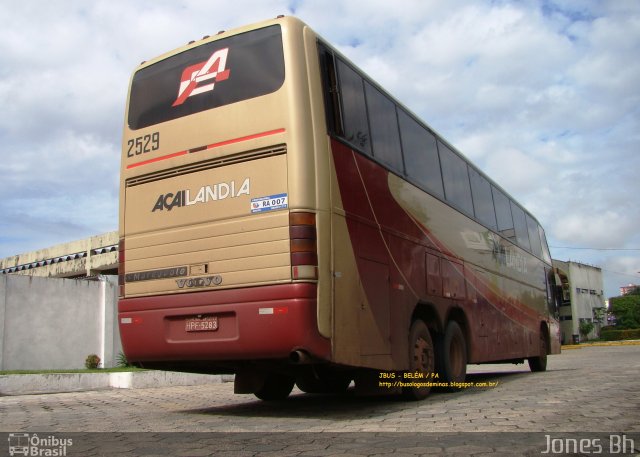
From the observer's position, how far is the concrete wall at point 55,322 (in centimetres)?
1694

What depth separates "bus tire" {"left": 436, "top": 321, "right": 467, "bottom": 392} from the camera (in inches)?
341

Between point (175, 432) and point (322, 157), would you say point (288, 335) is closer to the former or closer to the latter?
point (175, 432)

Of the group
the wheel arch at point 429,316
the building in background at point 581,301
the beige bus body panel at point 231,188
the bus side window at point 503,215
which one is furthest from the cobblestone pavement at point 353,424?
the building in background at point 581,301

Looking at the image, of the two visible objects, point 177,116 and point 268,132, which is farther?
point 177,116

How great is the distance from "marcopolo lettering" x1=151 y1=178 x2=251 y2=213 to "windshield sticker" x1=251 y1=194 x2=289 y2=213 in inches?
6.9

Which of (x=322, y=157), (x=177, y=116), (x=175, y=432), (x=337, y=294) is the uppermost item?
(x=177, y=116)

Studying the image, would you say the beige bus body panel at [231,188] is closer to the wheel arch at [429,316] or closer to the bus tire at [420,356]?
the bus tire at [420,356]

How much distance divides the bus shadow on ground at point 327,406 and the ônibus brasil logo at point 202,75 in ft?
12.3

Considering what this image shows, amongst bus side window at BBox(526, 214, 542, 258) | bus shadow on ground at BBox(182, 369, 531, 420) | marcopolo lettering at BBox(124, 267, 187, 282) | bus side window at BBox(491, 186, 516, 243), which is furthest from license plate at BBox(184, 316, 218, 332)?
bus side window at BBox(526, 214, 542, 258)

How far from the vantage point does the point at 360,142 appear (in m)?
7.00

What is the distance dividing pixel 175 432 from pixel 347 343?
1.84 m

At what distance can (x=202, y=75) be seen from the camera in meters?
6.85

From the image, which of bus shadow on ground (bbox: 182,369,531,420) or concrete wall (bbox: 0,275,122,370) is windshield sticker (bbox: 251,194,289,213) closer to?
bus shadow on ground (bbox: 182,369,531,420)

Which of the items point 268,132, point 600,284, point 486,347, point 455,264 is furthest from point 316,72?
point 600,284
